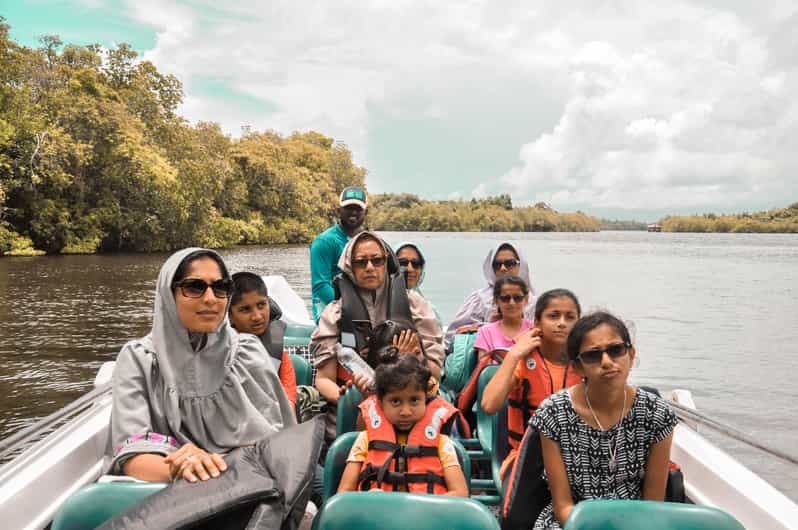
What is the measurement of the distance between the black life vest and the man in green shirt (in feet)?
2.83

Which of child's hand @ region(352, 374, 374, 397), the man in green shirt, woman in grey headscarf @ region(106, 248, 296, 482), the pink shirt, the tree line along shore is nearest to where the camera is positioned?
woman in grey headscarf @ region(106, 248, 296, 482)

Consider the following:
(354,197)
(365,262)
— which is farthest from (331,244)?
(365,262)

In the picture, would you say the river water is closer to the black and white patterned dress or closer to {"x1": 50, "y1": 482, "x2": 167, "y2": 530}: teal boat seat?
the black and white patterned dress

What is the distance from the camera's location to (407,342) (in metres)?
2.77

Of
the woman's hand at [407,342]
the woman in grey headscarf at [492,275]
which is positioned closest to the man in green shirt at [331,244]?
the woman in grey headscarf at [492,275]

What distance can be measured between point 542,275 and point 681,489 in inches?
960

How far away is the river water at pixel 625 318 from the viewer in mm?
7508

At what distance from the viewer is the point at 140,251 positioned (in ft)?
88.4

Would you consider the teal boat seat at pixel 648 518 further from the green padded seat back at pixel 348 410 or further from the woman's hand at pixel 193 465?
the green padded seat back at pixel 348 410

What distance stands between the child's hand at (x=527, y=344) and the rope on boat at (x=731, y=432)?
747mm

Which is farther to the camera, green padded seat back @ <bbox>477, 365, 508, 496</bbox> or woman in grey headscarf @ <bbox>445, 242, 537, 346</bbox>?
woman in grey headscarf @ <bbox>445, 242, 537, 346</bbox>

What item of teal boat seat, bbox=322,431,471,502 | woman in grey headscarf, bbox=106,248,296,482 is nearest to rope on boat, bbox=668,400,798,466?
teal boat seat, bbox=322,431,471,502

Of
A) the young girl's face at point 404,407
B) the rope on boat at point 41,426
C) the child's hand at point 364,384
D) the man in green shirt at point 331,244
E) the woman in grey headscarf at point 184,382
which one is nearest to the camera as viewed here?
the woman in grey headscarf at point 184,382

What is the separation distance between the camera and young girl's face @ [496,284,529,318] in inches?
122
